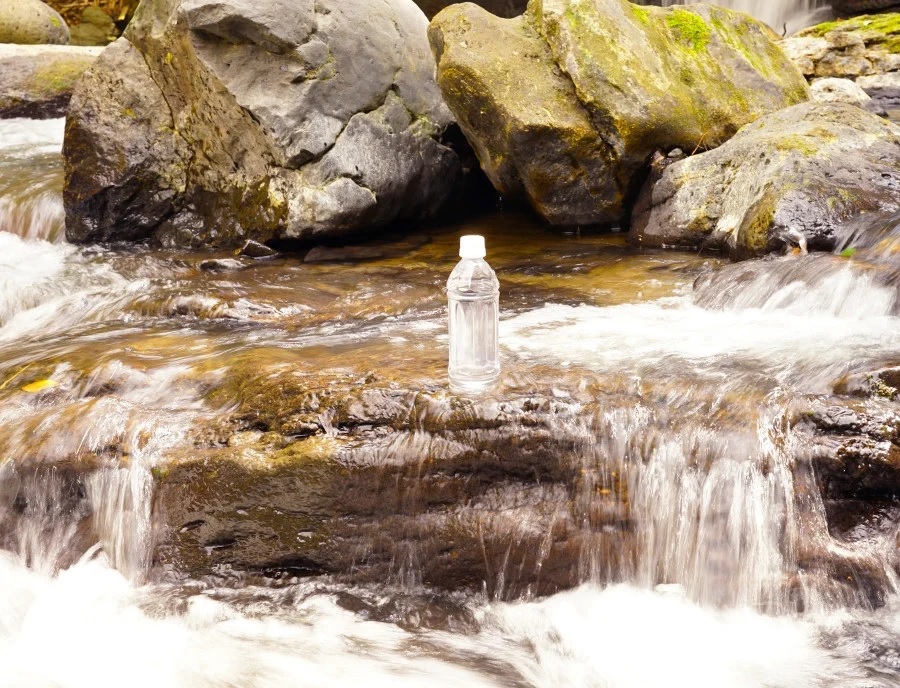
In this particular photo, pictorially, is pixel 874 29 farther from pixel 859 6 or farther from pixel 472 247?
pixel 472 247

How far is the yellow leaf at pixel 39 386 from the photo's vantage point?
3.92 m

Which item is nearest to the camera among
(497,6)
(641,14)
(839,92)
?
(641,14)

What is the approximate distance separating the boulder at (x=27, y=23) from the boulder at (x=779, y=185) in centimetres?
1078

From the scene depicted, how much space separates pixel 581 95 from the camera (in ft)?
20.3

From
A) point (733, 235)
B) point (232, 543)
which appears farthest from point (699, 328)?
point (232, 543)

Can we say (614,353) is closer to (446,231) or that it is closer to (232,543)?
(232,543)

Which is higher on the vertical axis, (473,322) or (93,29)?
(93,29)

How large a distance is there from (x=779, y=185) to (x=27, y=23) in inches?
473

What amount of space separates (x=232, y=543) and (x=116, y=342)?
187 centimetres

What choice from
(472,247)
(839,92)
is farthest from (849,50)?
(472,247)

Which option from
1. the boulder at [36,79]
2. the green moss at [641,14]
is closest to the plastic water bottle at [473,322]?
the green moss at [641,14]

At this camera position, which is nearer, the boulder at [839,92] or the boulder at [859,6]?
the boulder at [839,92]

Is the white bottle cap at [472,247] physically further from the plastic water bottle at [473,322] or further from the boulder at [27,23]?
the boulder at [27,23]

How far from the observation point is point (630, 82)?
6242mm
